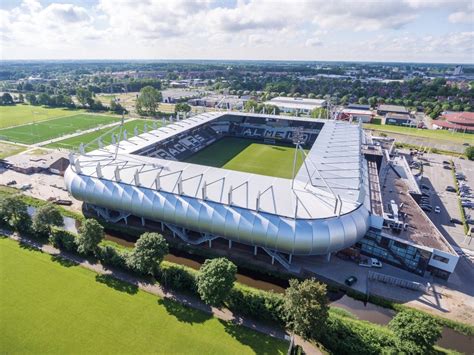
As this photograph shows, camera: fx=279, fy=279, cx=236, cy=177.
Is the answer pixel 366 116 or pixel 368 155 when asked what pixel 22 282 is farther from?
pixel 366 116

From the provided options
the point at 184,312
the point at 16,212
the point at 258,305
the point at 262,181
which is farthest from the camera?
the point at 262,181

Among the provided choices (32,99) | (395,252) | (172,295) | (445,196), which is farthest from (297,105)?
(32,99)

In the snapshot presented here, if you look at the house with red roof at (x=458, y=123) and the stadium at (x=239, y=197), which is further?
the house with red roof at (x=458, y=123)

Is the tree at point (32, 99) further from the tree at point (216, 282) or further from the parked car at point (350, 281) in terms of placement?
the parked car at point (350, 281)

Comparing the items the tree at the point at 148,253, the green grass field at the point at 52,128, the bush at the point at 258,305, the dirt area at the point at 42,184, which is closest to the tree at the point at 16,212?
the dirt area at the point at 42,184

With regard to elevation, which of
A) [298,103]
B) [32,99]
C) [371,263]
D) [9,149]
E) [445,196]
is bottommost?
[371,263]

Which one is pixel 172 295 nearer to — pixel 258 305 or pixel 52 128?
pixel 258 305

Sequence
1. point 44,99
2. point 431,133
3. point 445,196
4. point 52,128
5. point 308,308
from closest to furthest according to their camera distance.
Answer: point 308,308 → point 445,196 → point 52,128 → point 431,133 → point 44,99
